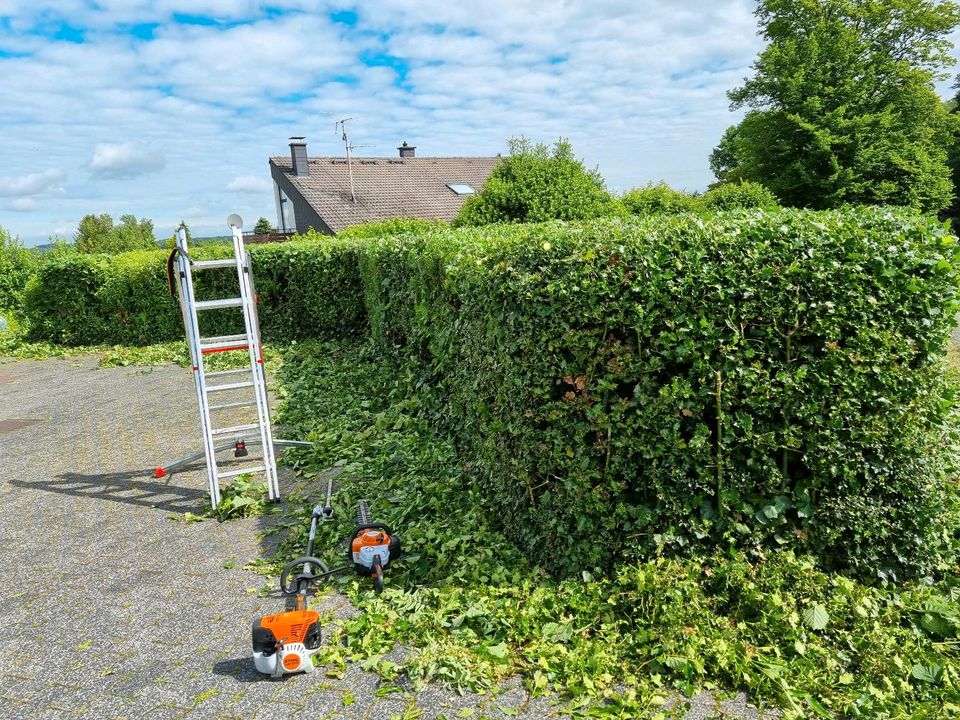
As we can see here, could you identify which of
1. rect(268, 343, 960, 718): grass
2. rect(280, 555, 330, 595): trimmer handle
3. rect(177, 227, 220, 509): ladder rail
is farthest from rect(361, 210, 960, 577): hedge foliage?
rect(177, 227, 220, 509): ladder rail

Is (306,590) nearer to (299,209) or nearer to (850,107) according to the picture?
(299,209)

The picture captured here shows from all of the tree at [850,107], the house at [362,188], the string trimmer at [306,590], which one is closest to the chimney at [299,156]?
the house at [362,188]

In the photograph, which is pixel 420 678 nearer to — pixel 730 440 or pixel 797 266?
pixel 730 440

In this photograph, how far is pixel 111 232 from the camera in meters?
57.7

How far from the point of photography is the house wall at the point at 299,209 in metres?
28.5

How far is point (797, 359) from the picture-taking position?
12.9 feet

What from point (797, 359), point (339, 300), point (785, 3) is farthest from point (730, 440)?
point (785, 3)

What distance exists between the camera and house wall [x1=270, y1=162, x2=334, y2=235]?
28547mm

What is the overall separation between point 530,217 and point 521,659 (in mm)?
7360

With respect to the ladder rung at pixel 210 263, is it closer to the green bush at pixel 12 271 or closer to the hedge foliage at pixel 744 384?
the hedge foliage at pixel 744 384

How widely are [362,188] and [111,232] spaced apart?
3739 centimetres

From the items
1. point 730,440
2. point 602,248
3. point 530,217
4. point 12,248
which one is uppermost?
point 12,248

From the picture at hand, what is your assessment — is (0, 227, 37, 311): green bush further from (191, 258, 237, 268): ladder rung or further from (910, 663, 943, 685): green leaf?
(910, 663, 943, 685): green leaf

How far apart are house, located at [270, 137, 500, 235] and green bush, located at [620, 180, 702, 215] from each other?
18.1m
